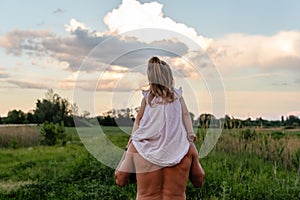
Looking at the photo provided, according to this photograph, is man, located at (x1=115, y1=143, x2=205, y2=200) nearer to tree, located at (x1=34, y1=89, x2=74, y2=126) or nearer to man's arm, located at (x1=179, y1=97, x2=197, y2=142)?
man's arm, located at (x1=179, y1=97, x2=197, y2=142)

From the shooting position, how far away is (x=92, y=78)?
2865 millimetres

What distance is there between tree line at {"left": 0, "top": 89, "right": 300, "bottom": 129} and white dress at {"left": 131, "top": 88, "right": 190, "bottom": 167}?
0.33 m

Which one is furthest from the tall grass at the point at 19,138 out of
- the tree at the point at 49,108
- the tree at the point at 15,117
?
the tree at the point at 15,117

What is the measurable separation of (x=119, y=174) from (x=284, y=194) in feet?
11.2

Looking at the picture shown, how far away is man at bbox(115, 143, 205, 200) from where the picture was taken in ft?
7.16

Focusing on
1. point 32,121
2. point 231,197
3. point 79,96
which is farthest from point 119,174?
point 32,121

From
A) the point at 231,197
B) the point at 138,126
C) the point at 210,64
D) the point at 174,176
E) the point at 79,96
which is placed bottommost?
the point at 231,197

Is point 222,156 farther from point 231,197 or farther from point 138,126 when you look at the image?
point 138,126

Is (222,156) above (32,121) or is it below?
below

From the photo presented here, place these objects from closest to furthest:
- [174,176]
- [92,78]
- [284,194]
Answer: [174,176] → [92,78] → [284,194]

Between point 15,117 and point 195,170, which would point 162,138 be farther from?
point 15,117

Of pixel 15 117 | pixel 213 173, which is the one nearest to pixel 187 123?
pixel 213 173

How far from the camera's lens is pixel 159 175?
2.20m

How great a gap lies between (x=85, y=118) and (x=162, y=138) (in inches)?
27.9
